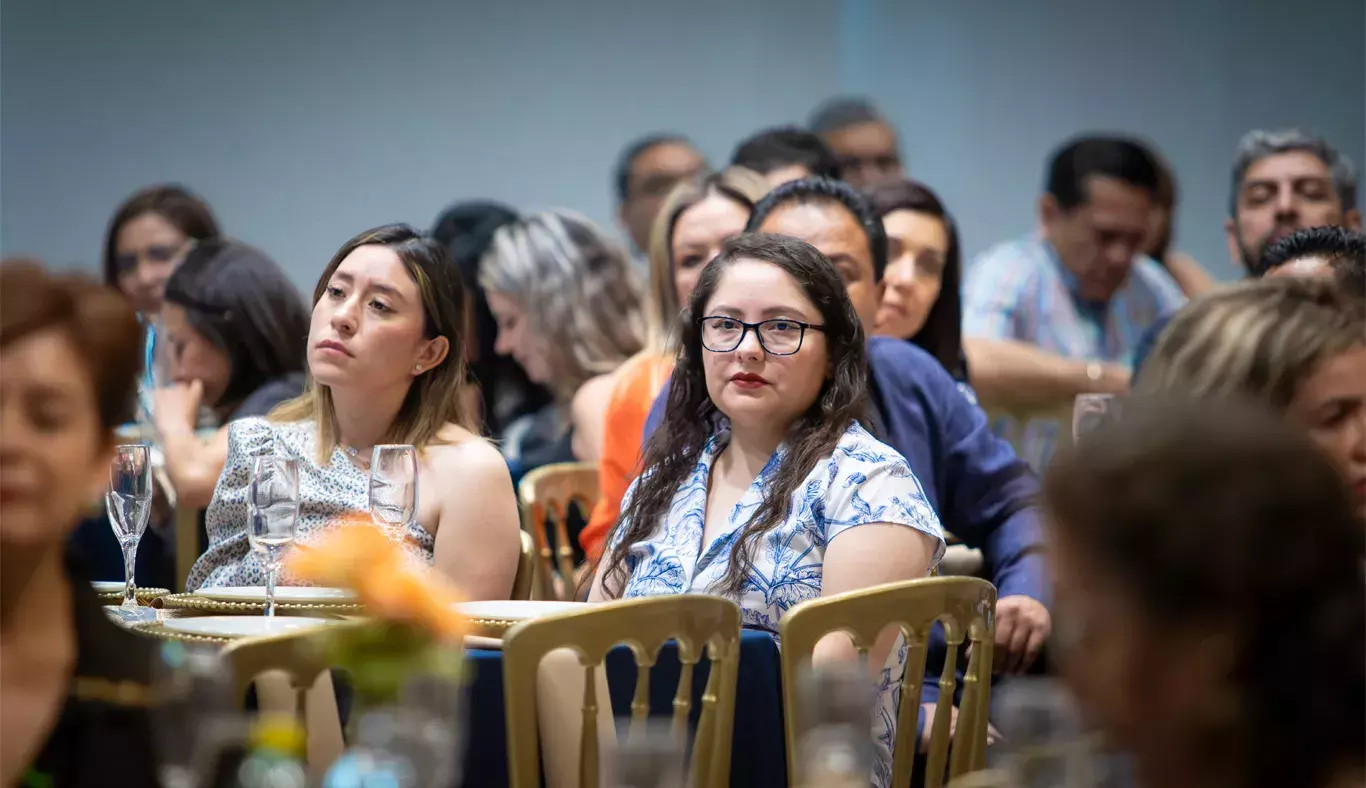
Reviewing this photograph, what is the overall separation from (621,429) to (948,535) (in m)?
0.80

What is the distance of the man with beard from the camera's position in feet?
16.6

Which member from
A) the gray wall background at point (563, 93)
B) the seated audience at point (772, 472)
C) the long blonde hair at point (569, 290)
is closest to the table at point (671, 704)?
the seated audience at point (772, 472)

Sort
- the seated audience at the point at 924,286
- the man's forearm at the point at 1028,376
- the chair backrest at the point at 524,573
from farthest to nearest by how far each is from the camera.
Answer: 1. the man's forearm at the point at 1028,376
2. the seated audience at the point at 924,286
3. the chair backrest at the point at 524,573

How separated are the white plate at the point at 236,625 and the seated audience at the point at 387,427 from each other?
0.56m

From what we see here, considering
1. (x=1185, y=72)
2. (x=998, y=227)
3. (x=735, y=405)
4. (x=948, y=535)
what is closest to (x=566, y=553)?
(x=948, y=535)

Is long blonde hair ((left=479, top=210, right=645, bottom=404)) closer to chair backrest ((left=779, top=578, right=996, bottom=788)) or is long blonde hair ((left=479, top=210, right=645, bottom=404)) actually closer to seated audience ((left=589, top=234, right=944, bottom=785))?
seated audience ((left=589, top=234, right=944, bottom=785))

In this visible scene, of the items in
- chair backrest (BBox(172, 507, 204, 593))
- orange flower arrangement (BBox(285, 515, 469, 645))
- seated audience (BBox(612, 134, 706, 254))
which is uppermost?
seated audience (BBox(612, 134, 706, 254))

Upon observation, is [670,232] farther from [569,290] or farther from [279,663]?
[279,663]

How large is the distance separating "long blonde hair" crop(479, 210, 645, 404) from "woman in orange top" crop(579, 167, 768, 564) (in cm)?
68

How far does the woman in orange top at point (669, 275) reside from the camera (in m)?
3.69

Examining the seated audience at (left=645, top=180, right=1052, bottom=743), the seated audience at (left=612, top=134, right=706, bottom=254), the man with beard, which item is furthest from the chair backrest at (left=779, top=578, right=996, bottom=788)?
the seated audience at (left=612, top=134, right=706, bottom=254)

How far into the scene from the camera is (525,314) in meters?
4.88

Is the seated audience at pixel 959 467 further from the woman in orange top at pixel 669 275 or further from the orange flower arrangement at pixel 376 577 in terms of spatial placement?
the orange flower arrangement at pixel 376 577

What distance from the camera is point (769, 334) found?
278cm
